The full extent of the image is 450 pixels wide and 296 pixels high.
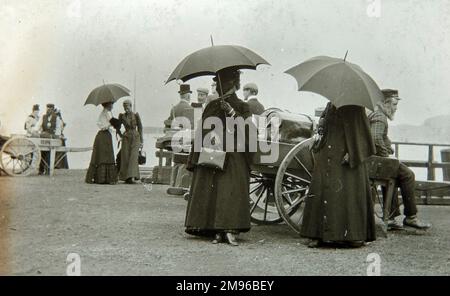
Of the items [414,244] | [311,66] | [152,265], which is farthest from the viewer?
[414,244]

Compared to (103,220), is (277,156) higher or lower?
higher

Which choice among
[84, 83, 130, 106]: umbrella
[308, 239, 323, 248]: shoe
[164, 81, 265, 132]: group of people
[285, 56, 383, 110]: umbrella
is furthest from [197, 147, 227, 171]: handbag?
[84, 83, 130, 106]: umbrella

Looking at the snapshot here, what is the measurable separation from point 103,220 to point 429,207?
6.39 meters

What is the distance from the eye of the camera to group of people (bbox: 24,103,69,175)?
1586 centimetres

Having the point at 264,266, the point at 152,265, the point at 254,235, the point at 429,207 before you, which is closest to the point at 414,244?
the point at 254,235

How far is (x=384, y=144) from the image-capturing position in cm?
743

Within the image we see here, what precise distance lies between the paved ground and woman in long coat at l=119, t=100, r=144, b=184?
478cm

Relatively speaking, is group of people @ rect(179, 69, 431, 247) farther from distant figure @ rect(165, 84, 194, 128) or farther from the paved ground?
distant figure @ rect(165, 84, 194, 128)

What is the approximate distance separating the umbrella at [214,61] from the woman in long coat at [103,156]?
7.40 meters

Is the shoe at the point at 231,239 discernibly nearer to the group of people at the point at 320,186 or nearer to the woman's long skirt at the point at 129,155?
the group of people at the point at 320,186

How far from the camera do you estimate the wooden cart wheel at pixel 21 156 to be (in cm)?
1393

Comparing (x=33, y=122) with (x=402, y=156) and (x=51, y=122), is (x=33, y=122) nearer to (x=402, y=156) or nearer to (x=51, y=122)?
(x=51, y=122)
